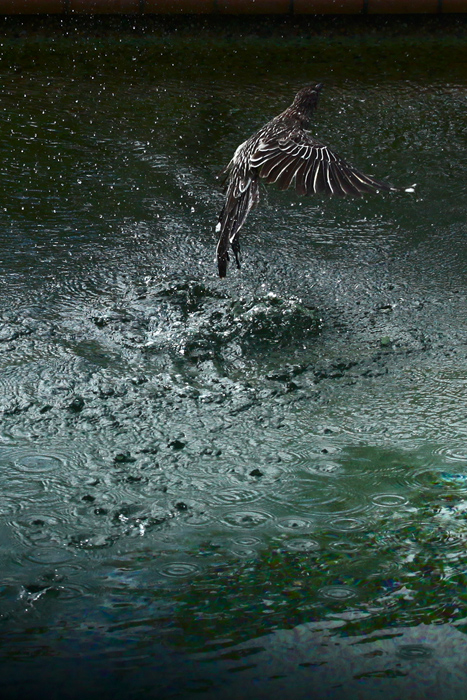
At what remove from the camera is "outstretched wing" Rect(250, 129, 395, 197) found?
369cm

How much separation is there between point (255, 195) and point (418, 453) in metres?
1.70

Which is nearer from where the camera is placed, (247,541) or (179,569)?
(179,569)

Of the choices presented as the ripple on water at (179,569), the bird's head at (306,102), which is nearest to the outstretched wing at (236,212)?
the bird's head at (306,102)

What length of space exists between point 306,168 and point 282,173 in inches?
5.4

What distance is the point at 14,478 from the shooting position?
10.2ft

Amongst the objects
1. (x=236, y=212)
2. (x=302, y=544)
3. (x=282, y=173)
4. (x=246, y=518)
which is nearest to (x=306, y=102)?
(x=236, y=212)

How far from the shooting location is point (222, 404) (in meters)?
3.63

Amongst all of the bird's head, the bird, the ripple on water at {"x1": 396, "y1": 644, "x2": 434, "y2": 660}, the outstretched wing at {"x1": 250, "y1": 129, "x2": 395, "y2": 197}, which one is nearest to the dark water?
the ripple on water at {"x1": 396, "y1": 644, "x2": 434, "y2": 660}

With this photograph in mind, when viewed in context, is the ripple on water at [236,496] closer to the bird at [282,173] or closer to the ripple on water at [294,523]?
the ripple on water at [294,523]

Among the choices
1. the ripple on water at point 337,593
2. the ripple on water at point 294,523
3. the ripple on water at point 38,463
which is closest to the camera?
the ripple on water at point 337,593

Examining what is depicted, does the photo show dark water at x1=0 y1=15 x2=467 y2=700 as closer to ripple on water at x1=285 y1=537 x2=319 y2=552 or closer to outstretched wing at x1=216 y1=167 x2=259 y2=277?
ripple on water at x1=285 y1=537 x2=319 y2=552

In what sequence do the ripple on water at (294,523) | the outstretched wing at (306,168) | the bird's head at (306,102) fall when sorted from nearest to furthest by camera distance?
the ripple on water at (294,523) < the outstretched wing at (306,168) < the bird's head at (306,102)

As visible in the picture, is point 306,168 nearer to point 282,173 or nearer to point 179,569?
point 282,173

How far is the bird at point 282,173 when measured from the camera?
372 cm
